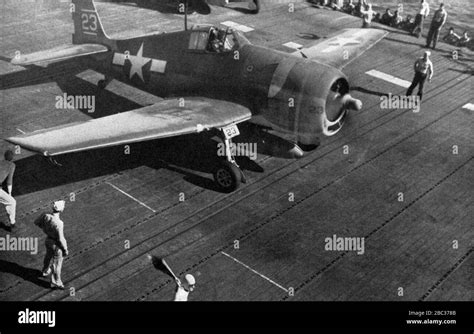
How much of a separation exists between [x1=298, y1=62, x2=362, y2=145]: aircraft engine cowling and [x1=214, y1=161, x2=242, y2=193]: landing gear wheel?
70.5 inches

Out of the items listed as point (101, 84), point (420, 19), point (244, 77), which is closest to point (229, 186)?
point (244, 77)

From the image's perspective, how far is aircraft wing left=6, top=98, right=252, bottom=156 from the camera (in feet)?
32.0

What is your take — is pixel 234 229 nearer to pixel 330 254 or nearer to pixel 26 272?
pixel 330 254

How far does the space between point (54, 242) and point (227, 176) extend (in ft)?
15.0

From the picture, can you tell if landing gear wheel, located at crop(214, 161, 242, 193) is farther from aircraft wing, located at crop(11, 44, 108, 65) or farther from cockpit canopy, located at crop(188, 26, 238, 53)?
aircraft wing, located at crop(11, 44, 108, 65)

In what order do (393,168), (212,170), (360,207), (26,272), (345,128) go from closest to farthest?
(26,272) < (360,207) < (212,170) < (393,168) < (345,128)

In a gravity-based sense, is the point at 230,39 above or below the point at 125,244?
above

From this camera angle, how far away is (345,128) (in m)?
15.2

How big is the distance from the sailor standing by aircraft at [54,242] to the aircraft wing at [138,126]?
58.0 inches

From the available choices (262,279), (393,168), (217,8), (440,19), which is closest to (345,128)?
(393,168)

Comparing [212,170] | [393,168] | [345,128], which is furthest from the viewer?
[345,128]

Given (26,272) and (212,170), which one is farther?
(212,170)

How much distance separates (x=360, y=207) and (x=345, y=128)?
13.6 feet

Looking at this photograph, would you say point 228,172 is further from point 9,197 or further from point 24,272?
point 24,272
